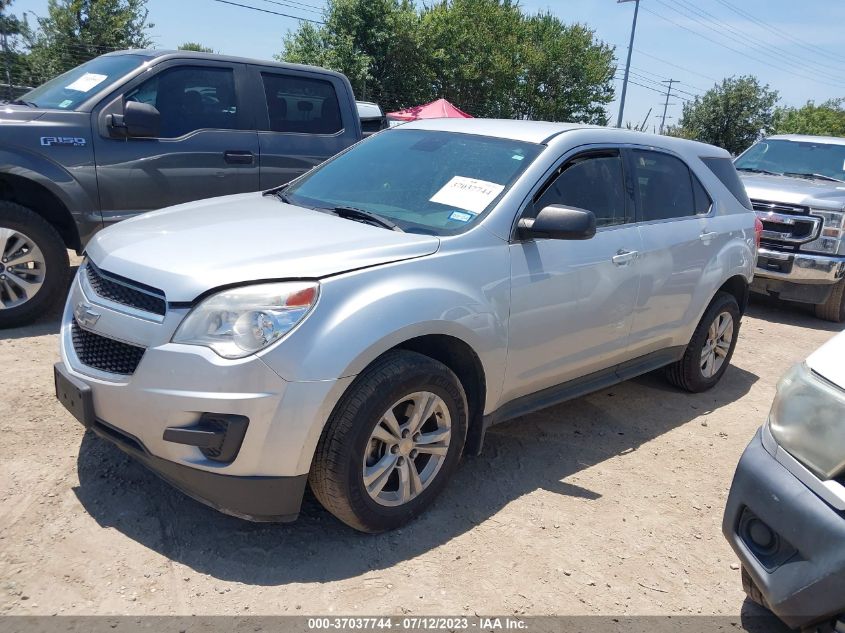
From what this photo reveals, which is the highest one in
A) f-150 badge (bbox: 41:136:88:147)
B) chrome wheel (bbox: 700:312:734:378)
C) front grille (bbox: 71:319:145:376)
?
f-150 badge (bbox: 41:136:88:147)

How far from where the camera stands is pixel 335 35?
28.1 m

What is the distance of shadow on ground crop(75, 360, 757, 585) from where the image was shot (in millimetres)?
2777

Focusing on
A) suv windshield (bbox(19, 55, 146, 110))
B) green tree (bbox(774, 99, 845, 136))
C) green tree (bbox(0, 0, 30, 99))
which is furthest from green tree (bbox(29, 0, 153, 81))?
green tree (bbox(774, 99, 845, 136))

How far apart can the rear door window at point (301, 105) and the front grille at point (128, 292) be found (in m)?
3.41

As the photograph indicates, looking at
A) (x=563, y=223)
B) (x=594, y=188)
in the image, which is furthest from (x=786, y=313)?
(x=563, y=223)

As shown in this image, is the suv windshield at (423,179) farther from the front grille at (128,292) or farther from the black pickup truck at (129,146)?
the black pickup truck at (129,146)

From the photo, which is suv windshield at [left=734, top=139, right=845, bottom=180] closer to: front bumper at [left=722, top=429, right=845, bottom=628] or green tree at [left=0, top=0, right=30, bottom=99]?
front bumper at [left=722, top=429, right=845, bottom=628]

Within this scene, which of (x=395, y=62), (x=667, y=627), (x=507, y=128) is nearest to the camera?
(x=667, y=627)

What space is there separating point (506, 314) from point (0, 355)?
338cm

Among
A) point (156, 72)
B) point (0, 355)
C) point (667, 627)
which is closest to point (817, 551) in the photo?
point (667, 627)

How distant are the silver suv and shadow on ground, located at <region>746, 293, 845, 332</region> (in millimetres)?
4370

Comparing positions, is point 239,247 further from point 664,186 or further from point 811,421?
point 664,186

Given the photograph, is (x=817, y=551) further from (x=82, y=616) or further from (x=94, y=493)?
(x=94, y=493)

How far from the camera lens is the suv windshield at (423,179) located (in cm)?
335
